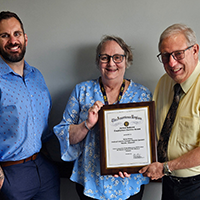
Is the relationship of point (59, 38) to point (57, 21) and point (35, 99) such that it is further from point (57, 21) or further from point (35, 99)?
point (35, 99)

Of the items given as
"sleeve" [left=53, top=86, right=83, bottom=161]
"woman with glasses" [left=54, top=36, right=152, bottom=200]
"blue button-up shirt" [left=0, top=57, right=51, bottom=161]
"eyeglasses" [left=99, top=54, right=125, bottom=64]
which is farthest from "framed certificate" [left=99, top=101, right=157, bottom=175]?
"blue button-up shirt" [left=0, top=57, right=51, bottom=161]

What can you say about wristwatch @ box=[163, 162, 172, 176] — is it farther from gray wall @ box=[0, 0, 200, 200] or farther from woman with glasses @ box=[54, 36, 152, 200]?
gray wall @ box=[0, 0, 200, 200]

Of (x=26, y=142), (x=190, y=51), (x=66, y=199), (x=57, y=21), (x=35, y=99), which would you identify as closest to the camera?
(x=190, y=51)

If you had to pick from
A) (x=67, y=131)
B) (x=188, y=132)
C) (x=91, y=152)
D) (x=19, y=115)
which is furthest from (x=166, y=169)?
(x=19, y=115)

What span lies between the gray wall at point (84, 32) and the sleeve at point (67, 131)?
463mm

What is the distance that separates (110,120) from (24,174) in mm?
778

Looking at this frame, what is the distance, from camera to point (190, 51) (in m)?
1.53

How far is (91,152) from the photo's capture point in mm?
1813

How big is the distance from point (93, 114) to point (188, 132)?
0.64m

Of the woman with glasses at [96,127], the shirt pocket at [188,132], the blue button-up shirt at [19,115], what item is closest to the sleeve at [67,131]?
the woman with glasses at [96,127]

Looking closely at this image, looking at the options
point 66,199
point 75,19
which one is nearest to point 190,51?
point 75,19

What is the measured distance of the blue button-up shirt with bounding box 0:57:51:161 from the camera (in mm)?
1713

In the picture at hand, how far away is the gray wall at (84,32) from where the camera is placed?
2086 mm

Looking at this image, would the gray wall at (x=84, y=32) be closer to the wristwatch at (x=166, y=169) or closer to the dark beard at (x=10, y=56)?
the dark beard at (x=10, y=56)
